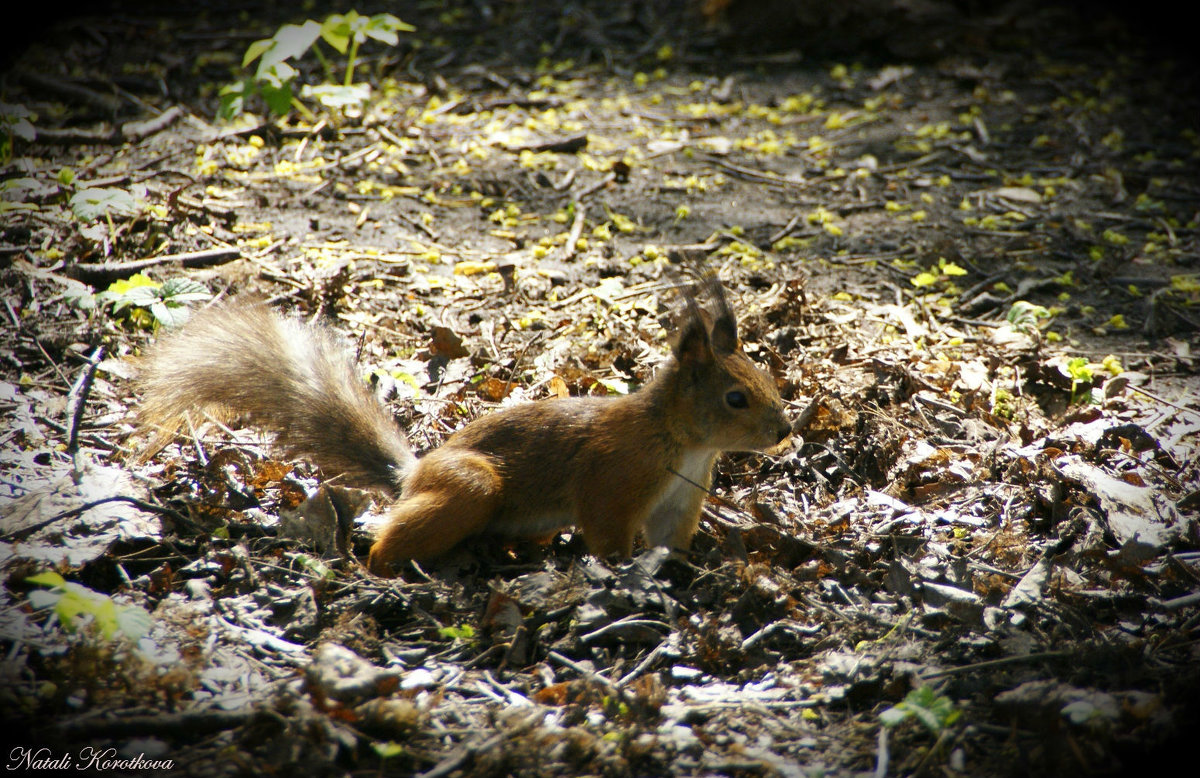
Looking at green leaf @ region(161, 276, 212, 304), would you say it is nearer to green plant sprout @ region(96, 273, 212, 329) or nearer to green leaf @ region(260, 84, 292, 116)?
green plant sprout @ region(96, 273, 212, 329)

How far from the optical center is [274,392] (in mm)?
3010

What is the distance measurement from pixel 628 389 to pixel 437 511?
1.22 m

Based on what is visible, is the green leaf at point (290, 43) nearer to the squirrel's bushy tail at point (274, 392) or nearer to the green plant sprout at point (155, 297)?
the green plant sprout at point (155, 297)

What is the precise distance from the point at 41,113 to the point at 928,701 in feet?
19.9

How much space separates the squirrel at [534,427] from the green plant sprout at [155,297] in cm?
44

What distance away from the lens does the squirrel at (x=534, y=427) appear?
2949 millimetres

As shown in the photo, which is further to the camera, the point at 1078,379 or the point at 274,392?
the point at 1078,379

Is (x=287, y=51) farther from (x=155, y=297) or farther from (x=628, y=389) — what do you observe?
(x=628, y=389)

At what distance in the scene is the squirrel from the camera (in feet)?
9.68

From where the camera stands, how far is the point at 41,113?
554cm

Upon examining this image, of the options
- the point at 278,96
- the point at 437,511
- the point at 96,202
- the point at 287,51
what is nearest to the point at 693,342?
the point at 437,511

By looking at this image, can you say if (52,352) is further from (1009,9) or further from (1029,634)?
(1009,9)

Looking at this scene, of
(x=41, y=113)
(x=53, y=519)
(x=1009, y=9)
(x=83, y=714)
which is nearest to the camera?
(x=83, y=714)

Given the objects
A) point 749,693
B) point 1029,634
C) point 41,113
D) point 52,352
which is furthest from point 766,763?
point 41,113
